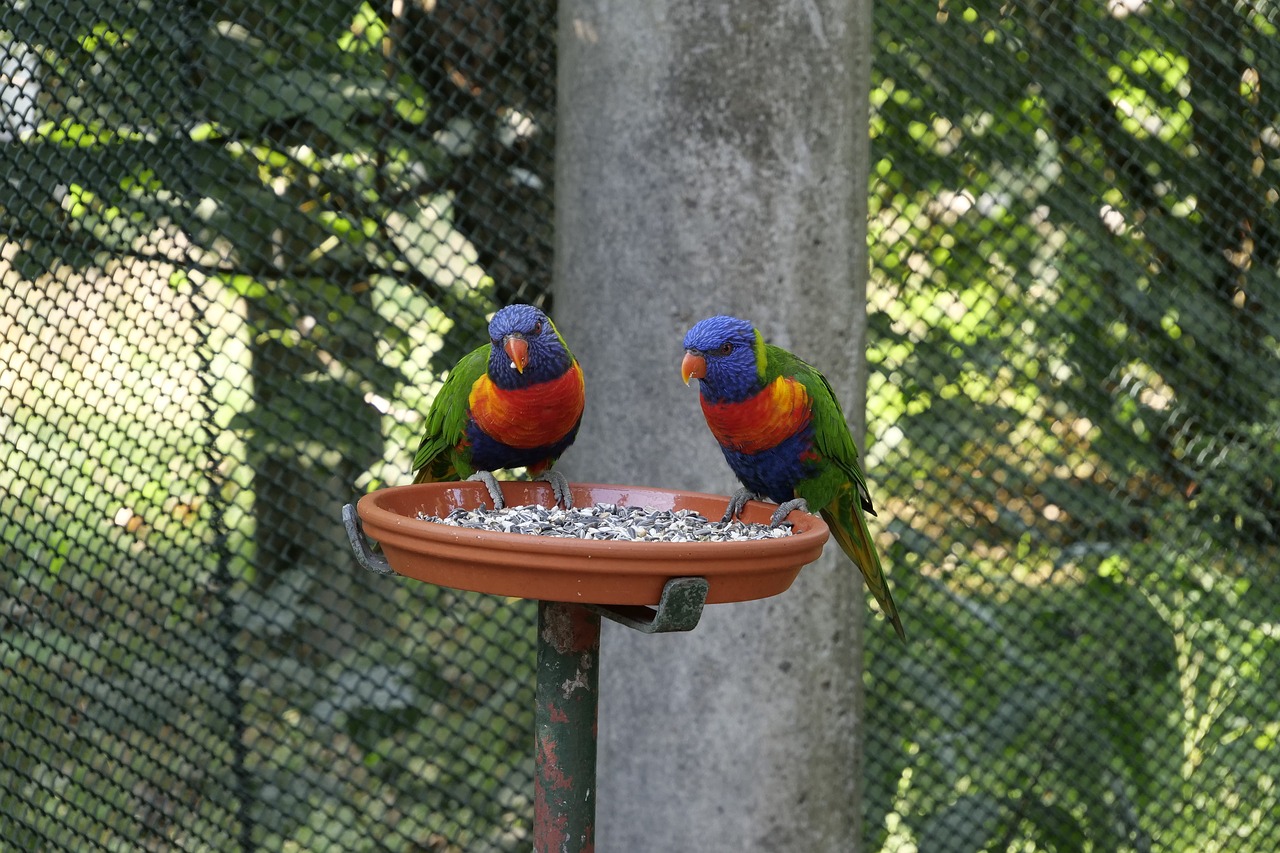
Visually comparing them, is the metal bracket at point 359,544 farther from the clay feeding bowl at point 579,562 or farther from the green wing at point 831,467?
the green wing at point 831,467

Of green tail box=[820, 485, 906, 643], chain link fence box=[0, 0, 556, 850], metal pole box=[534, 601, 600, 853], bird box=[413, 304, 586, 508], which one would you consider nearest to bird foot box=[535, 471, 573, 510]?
bird box=[413, 304, 586, 508]

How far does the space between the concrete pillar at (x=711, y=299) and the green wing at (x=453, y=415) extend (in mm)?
469

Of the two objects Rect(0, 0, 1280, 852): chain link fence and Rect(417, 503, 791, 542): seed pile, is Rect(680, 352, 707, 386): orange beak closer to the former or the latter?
Rect(417, 503, 791, 542): seed pile

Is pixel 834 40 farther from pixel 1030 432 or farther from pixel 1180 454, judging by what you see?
pixel 1180 454

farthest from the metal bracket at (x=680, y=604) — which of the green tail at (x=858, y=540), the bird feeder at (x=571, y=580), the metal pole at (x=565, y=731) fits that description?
the green tail at (x=858, y=540)

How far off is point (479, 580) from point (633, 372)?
1033 mm

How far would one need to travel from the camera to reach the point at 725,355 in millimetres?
1522

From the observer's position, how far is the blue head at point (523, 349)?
4.81 feet

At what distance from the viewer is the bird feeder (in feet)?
3.50

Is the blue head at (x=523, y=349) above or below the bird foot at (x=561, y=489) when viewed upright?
above

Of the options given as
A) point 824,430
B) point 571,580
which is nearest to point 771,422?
point 824,430

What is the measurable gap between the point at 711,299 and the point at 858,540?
0.54m

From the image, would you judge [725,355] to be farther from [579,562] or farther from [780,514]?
[579,562]

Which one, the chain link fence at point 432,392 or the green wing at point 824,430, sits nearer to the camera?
the green wing at point 824,430
